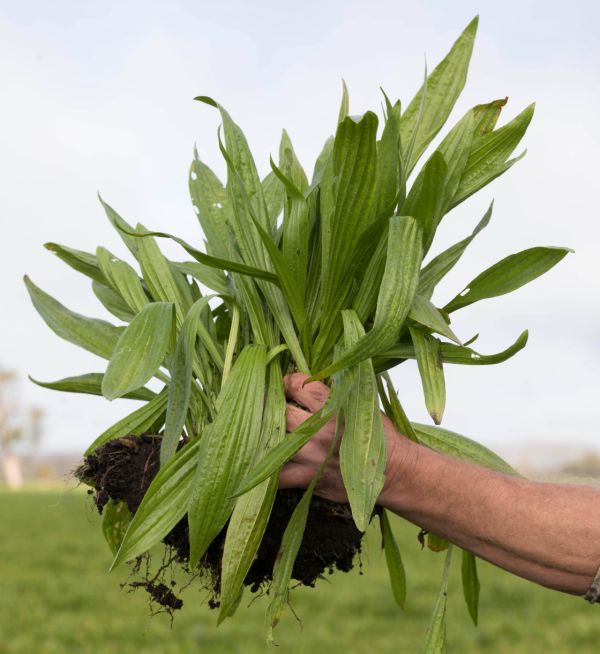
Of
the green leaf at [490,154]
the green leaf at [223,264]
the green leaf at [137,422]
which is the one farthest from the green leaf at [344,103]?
the green leaf at [137,422]

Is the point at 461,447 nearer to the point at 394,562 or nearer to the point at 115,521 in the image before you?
the point at 394,562

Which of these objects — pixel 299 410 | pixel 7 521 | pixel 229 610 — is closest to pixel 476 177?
pixel 299 410

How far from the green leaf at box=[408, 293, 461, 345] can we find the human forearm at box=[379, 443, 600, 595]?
0.18 metres

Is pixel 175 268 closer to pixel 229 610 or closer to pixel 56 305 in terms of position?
pixel 56 305

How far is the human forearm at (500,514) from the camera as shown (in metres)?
1.11

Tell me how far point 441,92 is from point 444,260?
28cm

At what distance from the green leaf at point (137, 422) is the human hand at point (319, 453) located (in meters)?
0.24

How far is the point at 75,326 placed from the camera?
1374 millimetres

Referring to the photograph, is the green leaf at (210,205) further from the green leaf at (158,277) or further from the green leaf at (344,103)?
the green leaf at (344,103)

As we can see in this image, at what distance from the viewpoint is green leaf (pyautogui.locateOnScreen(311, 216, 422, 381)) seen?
1.01m

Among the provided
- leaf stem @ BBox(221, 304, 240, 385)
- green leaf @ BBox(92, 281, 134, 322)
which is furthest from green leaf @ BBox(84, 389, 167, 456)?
green leaf @ BBox(92, 281, 134, 322)

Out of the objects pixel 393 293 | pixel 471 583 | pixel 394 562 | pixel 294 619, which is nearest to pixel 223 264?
pixel 393 293

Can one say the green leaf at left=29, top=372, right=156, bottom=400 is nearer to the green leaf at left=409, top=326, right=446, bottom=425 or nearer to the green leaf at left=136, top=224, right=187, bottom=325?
the green leaf at left=136, top=224, right=187, bottom=325

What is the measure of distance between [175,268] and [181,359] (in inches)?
12.7
